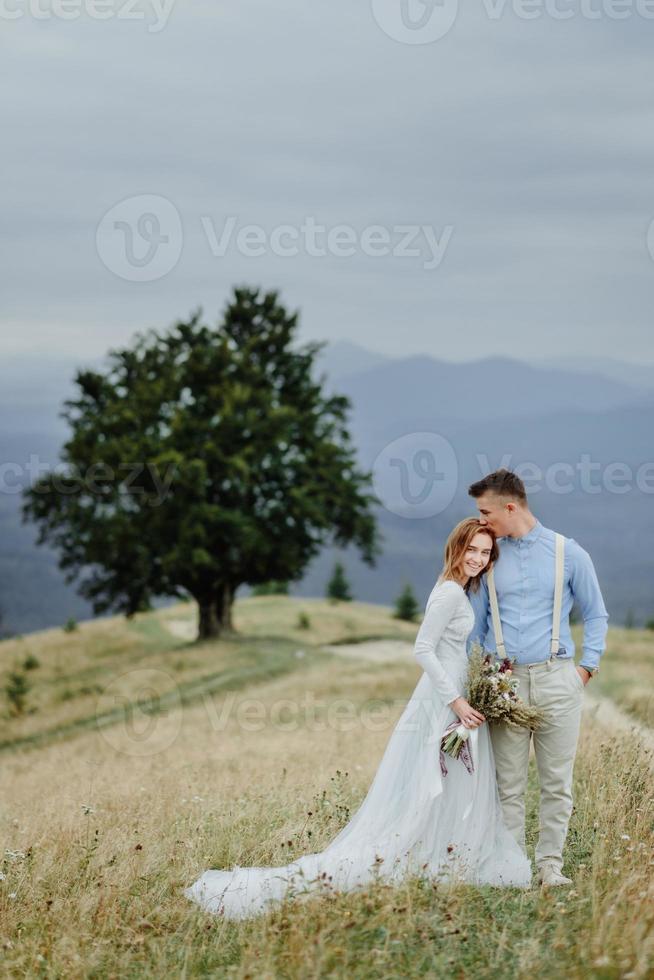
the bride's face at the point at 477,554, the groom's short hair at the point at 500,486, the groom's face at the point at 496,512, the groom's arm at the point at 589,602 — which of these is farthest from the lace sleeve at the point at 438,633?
the groom's arm at the point at 589,602

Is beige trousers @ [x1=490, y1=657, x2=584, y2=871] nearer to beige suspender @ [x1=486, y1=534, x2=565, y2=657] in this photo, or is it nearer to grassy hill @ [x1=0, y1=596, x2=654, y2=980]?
beige suspender @ [x1=486, y1=534, x2=565, y2=657]

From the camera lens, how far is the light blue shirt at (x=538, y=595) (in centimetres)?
688

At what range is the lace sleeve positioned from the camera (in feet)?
22.0

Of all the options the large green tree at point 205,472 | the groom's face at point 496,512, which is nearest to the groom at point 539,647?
the groom's face at point 496,512

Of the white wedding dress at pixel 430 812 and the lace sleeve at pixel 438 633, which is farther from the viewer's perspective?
the lace sleeve at pixel 438 633

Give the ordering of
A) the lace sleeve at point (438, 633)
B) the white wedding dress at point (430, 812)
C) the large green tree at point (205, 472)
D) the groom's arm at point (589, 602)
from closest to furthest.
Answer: the white wedding dress at point (430, 812)
the lace sleeve at point (438, 633)
the groom's arm at point (589, 602)
the large green tree at point (205, 472)

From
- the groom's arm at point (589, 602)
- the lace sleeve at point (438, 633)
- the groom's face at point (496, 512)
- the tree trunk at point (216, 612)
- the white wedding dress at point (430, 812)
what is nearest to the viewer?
the white wedding dress at point (430, 812)

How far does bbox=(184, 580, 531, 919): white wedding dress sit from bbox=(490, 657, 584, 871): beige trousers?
0.38 feet

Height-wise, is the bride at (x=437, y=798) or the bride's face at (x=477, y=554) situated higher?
the bride's face at (x=477, y=554)

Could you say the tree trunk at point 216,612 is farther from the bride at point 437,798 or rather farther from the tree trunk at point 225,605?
the bride at point 437,798

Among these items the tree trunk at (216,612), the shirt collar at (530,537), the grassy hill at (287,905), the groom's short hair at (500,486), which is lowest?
the tree trunk at (216,612)

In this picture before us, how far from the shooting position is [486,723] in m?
6.93

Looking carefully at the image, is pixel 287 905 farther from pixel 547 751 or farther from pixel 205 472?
pixel 205 472

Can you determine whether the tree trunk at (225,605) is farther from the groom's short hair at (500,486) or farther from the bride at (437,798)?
→ the groom's short hair at (500,486)
